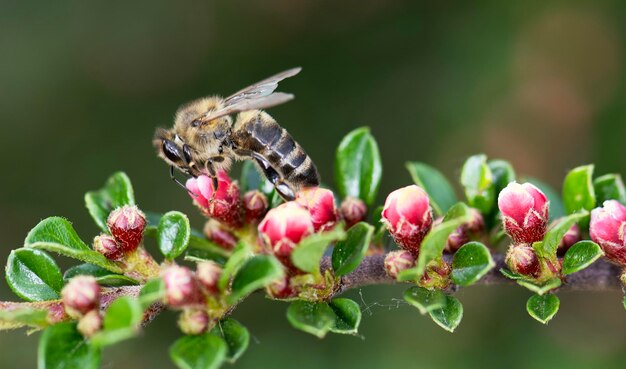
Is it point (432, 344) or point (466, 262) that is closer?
point (466, 262)

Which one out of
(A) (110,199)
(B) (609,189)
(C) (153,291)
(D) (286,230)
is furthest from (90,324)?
(B) (609,189)

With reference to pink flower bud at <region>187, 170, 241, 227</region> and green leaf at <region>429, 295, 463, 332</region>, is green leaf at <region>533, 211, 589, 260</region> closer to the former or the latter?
green leaf at <region>429, 295, 463, 332</region>

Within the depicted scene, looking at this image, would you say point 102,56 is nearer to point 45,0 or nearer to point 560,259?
point 45,0

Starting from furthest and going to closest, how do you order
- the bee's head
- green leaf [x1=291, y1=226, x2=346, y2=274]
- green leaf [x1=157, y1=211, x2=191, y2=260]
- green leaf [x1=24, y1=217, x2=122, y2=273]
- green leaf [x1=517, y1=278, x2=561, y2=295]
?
the bee's head, green leaf [x1=157, y1=211, x2=191, y2=260], green leaf [x1=24, y1=217, x2=122, y2=273], green leaf [x1=517, y1=278, x2=561, y2=295], green leaf [x1=291, y1=226, x2=346, y2=274]

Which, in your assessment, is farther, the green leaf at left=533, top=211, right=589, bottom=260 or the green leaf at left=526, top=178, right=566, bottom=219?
the green leaf at left=526, top=178, right=566, bottom=219

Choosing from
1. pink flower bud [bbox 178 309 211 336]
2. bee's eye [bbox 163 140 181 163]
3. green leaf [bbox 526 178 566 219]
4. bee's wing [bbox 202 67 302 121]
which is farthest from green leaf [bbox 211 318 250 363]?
green leaf [bbox 526 178 566 219]

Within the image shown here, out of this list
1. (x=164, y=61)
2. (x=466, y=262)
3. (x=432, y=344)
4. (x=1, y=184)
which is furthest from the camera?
(x=164, y=61)

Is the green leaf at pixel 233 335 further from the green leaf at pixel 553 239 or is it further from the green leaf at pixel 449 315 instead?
the green leaf at pixel 553 239

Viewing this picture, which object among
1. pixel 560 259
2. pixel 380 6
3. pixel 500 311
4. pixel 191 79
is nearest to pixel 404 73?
pixel 380 6
